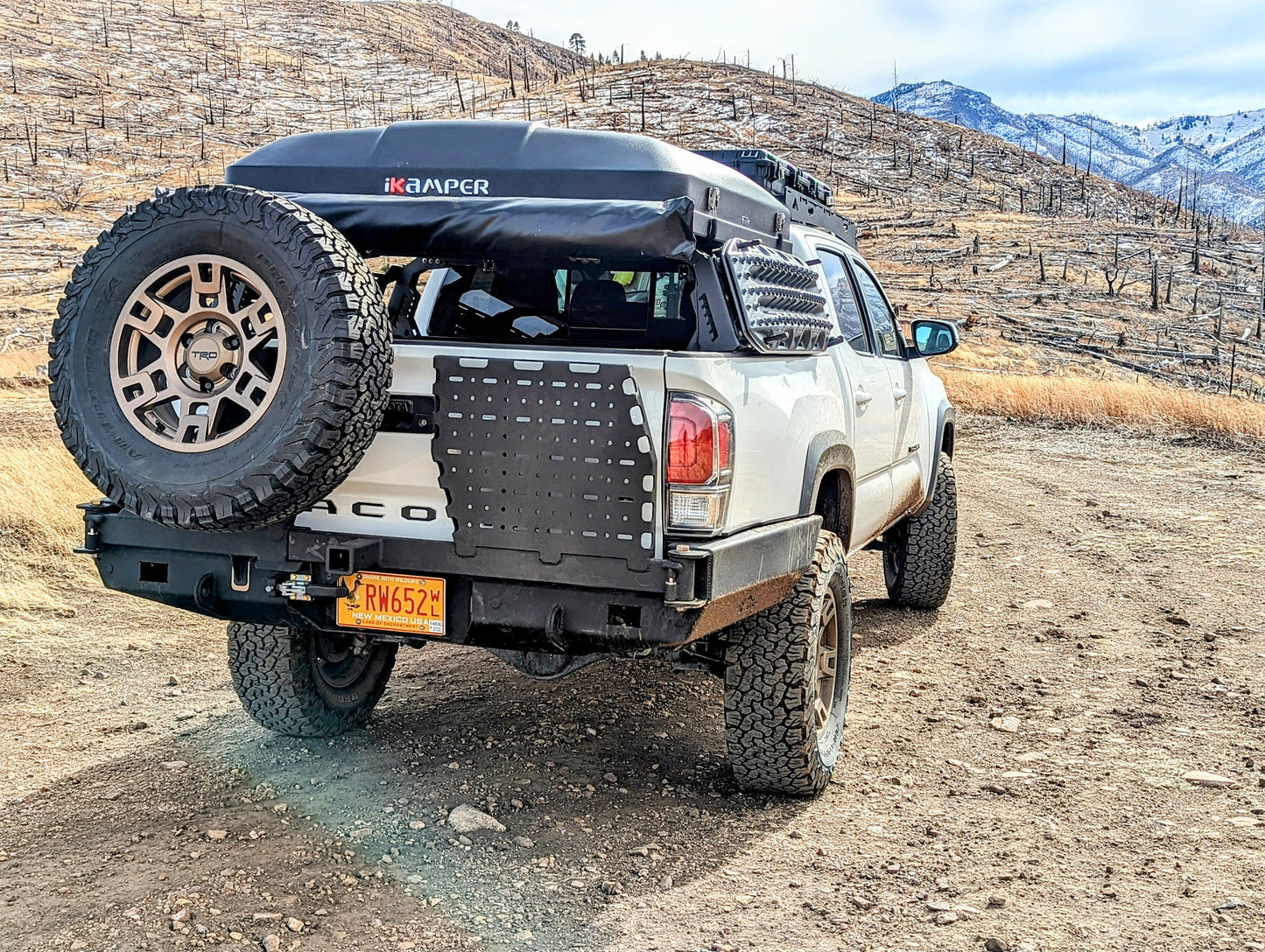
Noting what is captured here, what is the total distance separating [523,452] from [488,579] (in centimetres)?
45

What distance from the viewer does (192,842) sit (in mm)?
3789

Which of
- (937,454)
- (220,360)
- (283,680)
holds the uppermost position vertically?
(220,360)

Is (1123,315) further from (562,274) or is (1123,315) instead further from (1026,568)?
(562,274)

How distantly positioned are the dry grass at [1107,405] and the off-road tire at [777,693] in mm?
12356

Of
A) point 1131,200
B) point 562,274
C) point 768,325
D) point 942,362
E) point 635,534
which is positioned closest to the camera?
point 635,534

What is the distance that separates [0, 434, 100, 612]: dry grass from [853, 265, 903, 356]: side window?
484cm

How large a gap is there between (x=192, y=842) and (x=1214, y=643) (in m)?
5.31

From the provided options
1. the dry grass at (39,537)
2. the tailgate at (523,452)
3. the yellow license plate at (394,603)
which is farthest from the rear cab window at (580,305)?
the dry grass at (39,537)

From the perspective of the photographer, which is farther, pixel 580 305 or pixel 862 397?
pixel 862 397

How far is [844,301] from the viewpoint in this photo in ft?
18.3

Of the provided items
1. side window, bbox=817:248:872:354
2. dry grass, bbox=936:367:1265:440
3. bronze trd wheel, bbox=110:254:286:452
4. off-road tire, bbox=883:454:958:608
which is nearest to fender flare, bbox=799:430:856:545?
side window, bbox=817:248:872:354

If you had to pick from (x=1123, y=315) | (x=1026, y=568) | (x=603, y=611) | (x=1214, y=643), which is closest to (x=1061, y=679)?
(x=1214, y=643)

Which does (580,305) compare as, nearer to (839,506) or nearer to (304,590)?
(839,506)

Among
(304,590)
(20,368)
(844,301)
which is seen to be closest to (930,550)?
(844,301)
